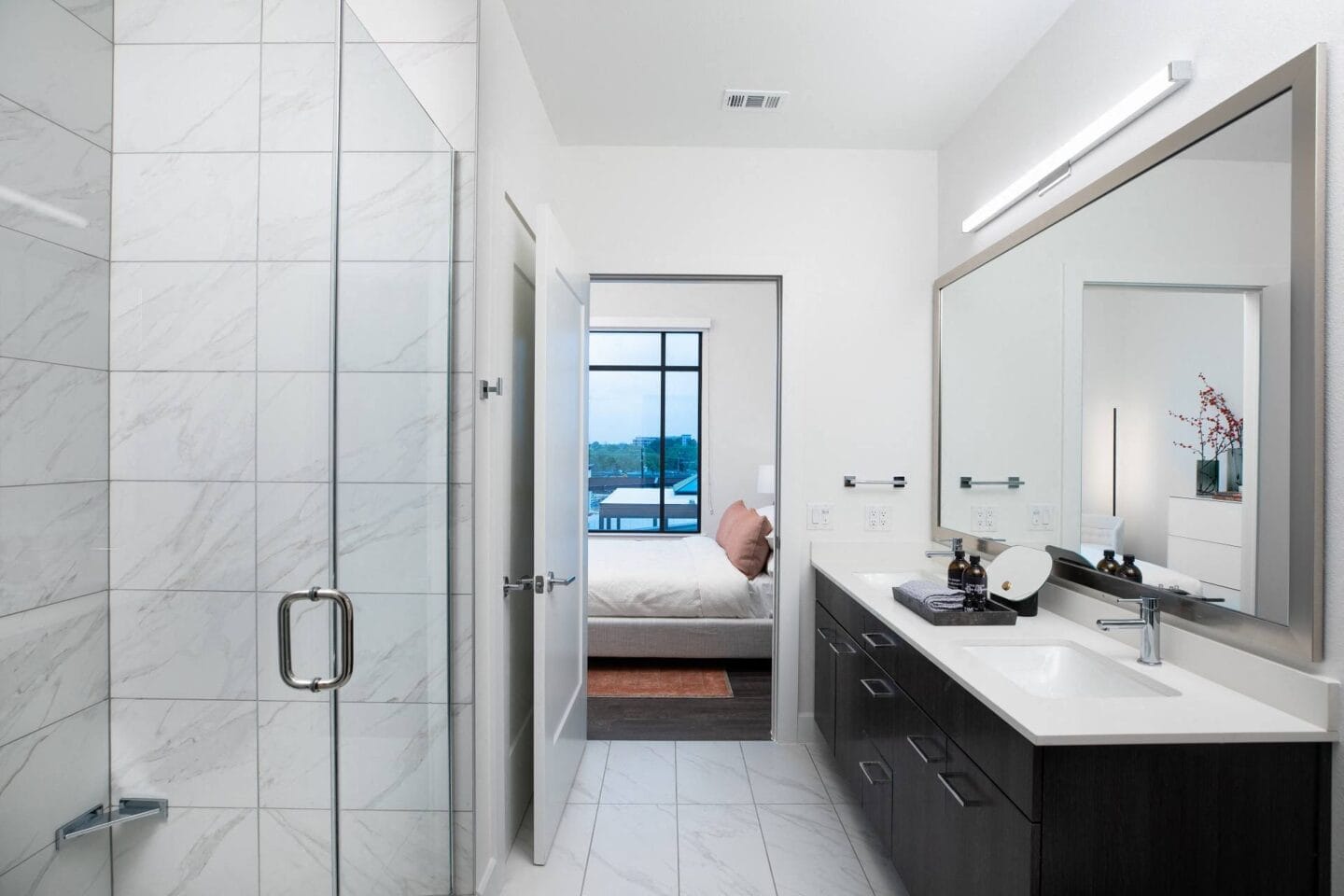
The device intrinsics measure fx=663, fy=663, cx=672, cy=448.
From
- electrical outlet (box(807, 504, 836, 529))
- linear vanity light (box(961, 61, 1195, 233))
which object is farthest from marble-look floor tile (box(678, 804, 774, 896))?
linear vanity light (box(961, 61, 1195, 233))

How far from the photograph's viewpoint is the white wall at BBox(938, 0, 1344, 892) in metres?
1.16

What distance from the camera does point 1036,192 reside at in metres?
2.15

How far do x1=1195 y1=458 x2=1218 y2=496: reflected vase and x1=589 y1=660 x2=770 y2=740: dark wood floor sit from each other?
2087 millimetres

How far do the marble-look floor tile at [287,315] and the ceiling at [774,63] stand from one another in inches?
49.2

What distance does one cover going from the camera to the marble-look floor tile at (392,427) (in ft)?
4.21

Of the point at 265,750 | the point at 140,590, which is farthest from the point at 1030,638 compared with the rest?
the point at 140,590

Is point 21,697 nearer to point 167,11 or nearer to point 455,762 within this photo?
point 455,762

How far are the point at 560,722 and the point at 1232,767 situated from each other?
5.98 feet

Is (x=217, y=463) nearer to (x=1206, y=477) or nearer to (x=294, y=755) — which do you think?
(x=294, y=755)

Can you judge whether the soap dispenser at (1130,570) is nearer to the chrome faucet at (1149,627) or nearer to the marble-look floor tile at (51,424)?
the chrome faucet at (1149,627)

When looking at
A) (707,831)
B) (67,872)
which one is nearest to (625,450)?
(707,831)

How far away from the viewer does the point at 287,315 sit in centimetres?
127

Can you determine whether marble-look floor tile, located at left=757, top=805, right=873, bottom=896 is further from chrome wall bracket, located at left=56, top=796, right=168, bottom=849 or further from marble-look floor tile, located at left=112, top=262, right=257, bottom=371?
marble-look floor tile, located at left=112, top=262, right=257, bottom=371

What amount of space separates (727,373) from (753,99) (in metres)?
3.47
